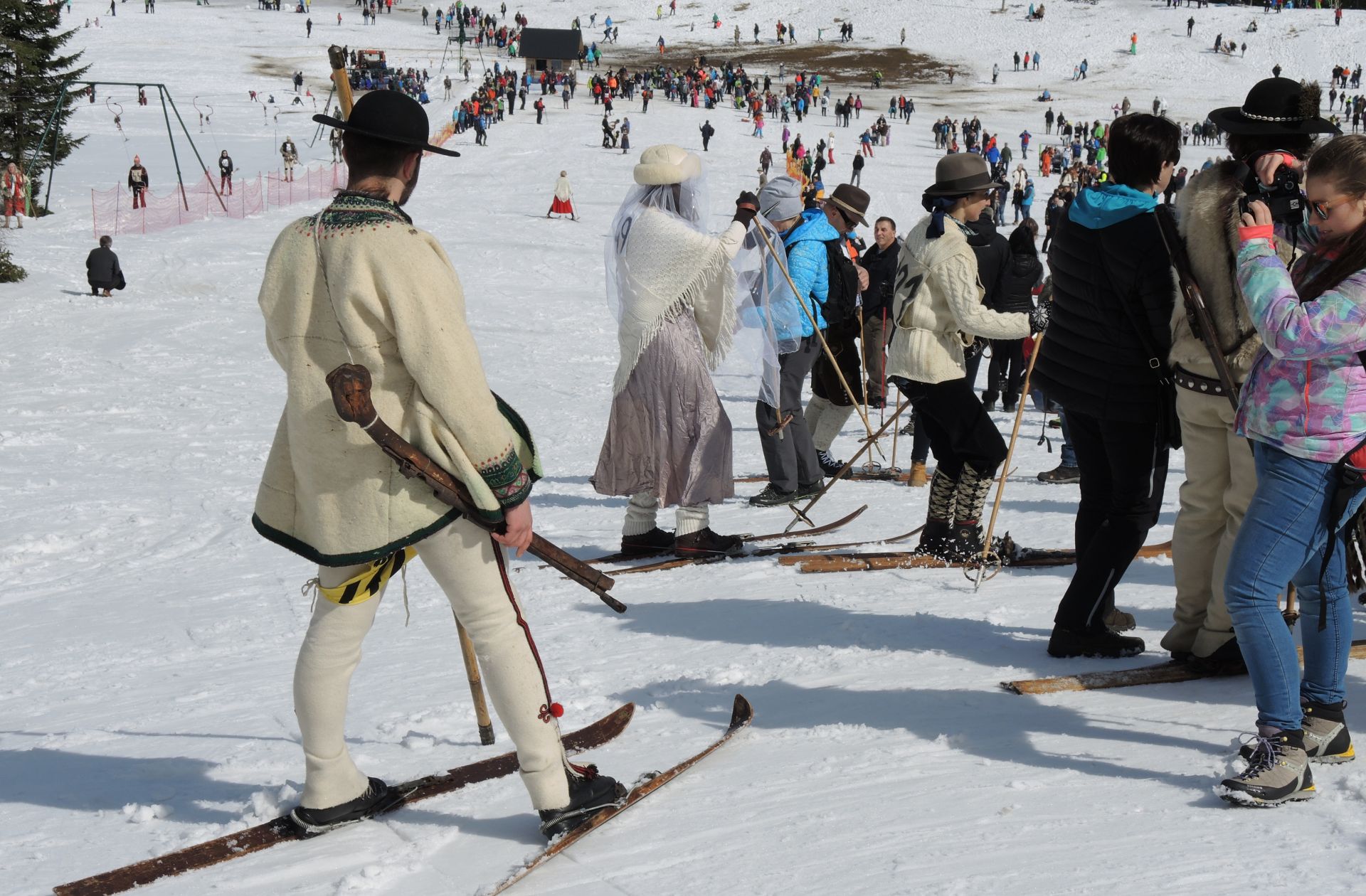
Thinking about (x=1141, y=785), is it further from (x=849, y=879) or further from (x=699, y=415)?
(x=699, y=415)

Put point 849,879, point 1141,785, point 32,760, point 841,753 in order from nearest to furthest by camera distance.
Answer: point 849,879 → point 1141,785 → point 841,753 → point 32,760

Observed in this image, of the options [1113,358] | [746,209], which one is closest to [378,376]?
[1113,358]

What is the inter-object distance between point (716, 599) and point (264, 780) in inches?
91.0

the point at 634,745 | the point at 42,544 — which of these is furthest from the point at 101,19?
the point at 634,745

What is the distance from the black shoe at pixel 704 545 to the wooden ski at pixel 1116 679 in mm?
2293

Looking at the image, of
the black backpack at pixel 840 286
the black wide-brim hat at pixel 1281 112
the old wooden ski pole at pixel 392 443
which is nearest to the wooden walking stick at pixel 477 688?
the old wooden ski pole at pixel 392 443

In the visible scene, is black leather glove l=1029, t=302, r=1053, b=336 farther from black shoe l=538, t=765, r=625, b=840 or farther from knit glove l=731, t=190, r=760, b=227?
black shoe l=538, t=765, r=625, b=840

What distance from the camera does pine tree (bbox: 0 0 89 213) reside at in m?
30.8

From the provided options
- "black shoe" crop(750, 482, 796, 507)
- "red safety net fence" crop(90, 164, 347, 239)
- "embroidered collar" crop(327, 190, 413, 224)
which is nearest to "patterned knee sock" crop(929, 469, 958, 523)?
"black shoe" crop(750, 482, 796, 507)

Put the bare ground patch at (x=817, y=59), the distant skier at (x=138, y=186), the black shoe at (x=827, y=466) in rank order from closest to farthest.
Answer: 1. the black shoe at (x=827, y=466)
2. the distant skier at (x=138, y=186)
3. the bare ground patch at (x=817, y=59)

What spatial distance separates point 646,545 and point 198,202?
968 inches

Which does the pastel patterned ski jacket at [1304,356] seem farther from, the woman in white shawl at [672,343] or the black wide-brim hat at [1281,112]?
the woman in white shawl at [672,343]

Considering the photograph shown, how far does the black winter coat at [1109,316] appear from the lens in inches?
155

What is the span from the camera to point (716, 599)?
18.4 feet
